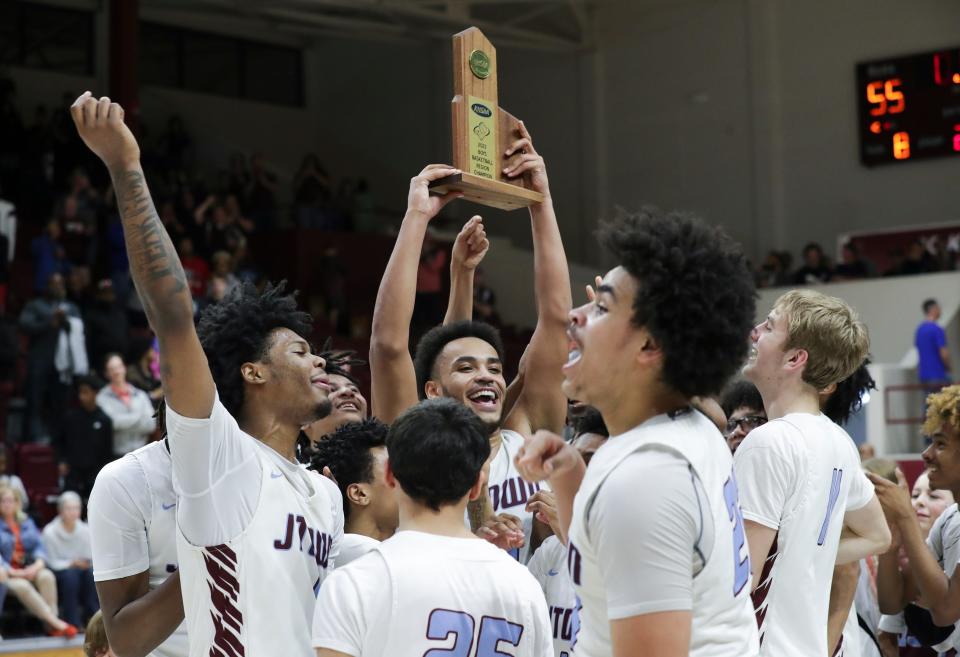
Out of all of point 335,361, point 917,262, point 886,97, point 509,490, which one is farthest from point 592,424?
point 886,97

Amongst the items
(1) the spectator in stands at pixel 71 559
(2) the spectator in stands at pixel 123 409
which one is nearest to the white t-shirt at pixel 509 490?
(1) the spectator in stands at pixel 71 559

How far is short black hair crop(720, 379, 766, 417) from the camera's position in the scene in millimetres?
4641

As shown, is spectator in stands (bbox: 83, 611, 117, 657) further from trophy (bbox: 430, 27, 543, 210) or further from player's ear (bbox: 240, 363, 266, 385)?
trophy (bbox: 430, 27, 543, 210)

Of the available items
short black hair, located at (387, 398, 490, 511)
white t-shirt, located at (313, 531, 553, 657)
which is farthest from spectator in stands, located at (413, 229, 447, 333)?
white t-shirt, located at (313, 531, 553, 657)

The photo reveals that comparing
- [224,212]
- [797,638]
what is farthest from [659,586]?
[224,212]

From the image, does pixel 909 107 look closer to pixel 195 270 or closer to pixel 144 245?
pixel 195 270

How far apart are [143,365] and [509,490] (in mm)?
8842

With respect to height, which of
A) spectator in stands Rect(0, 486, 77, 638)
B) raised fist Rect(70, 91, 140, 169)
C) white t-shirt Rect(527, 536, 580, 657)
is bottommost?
spectator in stands Rect(0, 486, 77, 638)

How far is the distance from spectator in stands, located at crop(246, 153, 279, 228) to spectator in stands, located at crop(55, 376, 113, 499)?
25.1ft

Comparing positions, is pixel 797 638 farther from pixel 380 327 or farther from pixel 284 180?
pixel 284 180

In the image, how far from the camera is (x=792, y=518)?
334cm

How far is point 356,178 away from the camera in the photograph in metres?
23.9

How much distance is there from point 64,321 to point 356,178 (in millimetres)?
11948

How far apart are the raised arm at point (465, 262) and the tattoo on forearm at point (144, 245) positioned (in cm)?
165
